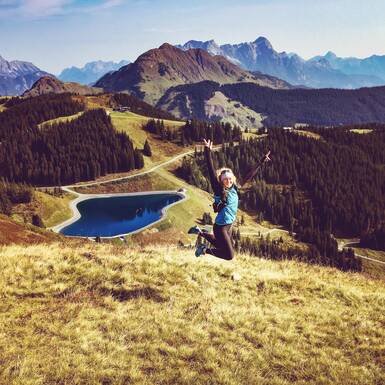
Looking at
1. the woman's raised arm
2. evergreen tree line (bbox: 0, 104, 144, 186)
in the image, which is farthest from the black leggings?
evergreen tree line (bbox: 0, 104, 144, 186)

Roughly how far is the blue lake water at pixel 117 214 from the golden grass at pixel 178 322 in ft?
320

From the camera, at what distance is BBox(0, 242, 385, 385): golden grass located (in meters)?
10.5

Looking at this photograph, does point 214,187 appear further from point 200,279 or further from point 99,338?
point 99,338

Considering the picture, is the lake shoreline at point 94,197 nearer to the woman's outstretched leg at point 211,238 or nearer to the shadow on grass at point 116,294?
the shadow on grass at point 116,294

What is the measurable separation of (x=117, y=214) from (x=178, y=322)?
127 meters

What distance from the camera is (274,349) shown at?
38.6 ft

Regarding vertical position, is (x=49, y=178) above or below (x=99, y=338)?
below

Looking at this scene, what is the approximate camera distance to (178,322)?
13133 mm

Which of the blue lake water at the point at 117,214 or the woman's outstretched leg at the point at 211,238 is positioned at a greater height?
the woman's outstretched leg at the point at 211,238

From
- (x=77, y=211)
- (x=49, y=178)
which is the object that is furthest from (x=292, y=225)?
(x=49, y=178)

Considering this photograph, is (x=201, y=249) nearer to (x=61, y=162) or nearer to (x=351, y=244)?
(x=351, y=244)

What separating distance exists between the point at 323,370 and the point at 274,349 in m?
1.48

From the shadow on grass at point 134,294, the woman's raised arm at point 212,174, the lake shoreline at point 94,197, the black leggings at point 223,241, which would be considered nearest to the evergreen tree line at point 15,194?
the lake shoreline at point 94,197

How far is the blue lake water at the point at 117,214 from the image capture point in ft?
386
